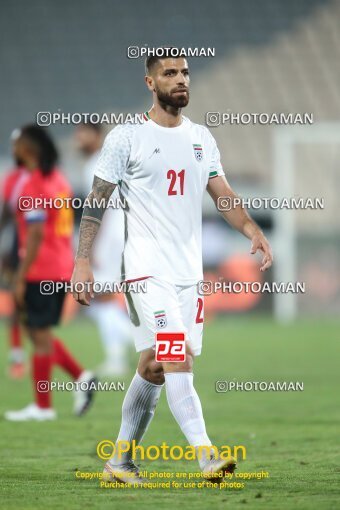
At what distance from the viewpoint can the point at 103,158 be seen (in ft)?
17.6

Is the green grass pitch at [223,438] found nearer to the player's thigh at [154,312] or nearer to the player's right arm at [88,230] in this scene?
the player's thigh at [154,312]

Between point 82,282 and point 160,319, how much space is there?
1.27 feet

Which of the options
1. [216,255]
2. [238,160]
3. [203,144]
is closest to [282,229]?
[216,255]

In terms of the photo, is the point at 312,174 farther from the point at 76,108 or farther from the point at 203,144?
the point at 203,144

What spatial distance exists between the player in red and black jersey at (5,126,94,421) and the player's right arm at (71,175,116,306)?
307 cm

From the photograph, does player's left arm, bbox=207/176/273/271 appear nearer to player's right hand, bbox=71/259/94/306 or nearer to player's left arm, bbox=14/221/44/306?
player's right hand, bbox=71/259/94/306

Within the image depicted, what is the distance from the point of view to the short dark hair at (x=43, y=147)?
8.59 metres

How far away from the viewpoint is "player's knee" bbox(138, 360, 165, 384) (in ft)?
17.6

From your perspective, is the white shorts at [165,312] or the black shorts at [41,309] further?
the black shorts at [41,309]

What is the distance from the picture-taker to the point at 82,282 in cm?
526

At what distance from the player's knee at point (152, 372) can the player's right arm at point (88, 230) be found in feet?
1.32

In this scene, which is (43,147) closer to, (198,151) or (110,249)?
(198,151)

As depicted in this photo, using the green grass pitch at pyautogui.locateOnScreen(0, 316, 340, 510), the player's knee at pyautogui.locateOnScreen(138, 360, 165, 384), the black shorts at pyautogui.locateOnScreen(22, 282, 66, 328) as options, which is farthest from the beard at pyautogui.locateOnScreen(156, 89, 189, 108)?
the black shorts at pyautogui.locateOnScreen(22, 282, 66, 328)

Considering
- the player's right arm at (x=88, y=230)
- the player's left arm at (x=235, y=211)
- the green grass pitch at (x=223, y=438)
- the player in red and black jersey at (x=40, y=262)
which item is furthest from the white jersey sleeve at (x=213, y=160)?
the player in red and black jersey at (x=40, y=262)
